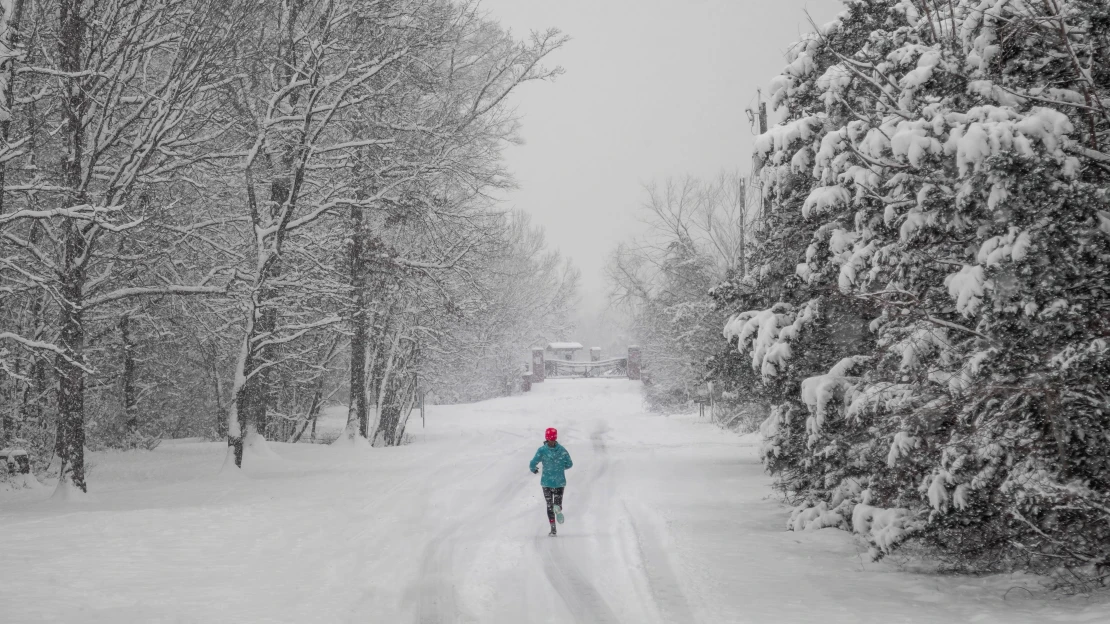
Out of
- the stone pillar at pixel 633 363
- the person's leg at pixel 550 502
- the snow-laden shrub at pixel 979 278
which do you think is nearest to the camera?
the snow-laden shrub at pixel 979 278

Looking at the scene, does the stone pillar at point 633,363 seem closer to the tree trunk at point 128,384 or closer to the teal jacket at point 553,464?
the tree trunk at point 128,384

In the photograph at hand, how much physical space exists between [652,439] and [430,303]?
975cm

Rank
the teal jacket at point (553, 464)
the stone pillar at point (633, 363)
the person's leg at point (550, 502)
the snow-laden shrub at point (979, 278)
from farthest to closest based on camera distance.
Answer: the stone pillar at point (633, 363) < the teal jacket at point (553, 464) < the person's leg at point (550, 502) < the snow-laden shrub at point (979, 278)

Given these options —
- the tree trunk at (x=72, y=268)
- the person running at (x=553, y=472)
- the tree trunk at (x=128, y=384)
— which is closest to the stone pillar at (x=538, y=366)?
the tree trunk at (x=128, y=384)

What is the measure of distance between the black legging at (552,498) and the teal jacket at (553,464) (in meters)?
0.07

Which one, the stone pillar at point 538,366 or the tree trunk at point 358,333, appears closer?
the tree trunk at point 358,333

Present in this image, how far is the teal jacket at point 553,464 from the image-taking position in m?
11.7

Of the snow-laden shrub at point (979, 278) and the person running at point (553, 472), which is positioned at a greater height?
the snow-laden shrub at point (979, 278)

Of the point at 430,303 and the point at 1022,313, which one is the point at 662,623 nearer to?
the point at 1022,313

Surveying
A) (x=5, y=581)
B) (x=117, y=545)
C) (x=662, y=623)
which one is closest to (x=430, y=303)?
(x=117, y=545)

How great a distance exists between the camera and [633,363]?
58125 millimetres

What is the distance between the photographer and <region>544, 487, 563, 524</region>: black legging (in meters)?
11.1

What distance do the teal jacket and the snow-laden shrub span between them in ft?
10.4

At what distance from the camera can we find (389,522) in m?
11.6
